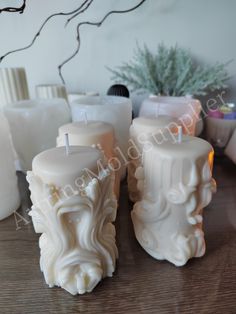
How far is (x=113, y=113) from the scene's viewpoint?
1.61ft

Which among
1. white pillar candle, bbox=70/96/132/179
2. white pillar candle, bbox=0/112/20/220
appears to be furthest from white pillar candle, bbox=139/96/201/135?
white pillar candle, bbox=0/112/20/220

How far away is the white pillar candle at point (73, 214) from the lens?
29cm

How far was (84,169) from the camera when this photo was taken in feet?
0.97

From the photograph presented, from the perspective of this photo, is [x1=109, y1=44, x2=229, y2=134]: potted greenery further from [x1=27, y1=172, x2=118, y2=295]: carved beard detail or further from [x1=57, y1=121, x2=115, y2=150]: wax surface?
[x1=27, y1=172, x2=118, y2=295]: carved beard detail

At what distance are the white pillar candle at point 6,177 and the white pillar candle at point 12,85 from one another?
153 millimetres

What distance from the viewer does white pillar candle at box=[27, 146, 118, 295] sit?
0.95 feet

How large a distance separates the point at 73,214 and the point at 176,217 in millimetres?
132

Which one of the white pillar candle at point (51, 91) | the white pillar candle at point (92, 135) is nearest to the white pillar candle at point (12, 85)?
the white pillar candle at point (51, 91)

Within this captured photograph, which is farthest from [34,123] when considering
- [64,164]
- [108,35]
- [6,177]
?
[108,35]

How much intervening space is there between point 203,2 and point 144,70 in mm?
235

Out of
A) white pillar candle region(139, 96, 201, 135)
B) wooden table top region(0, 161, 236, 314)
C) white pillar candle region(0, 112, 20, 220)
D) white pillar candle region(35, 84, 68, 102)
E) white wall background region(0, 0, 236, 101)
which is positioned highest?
white wall background region(0, 0, 236, 101)

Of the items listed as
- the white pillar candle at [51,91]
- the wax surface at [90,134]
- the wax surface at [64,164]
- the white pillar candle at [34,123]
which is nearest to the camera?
the wax surface at [64,164]

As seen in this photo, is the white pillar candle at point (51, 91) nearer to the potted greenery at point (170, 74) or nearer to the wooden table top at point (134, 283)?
the potted greenery at point (170, 74)

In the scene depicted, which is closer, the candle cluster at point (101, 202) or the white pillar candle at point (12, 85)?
the candle cluster at point (101, 202)
